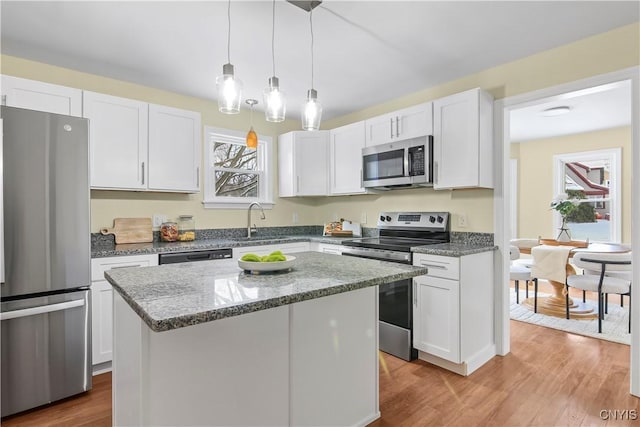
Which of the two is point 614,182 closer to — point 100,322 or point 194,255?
point 194,255

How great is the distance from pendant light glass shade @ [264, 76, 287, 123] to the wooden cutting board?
6.68 feet

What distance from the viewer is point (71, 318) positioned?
7.37ft

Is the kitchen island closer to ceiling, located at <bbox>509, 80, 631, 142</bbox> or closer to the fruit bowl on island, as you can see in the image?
the fruit bowl on island

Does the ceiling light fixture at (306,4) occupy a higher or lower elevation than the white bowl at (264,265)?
higher

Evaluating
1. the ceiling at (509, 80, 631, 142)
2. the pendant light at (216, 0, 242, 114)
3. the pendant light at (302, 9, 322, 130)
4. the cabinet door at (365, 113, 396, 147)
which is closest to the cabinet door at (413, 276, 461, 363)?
the cabinet door at (365, 113, 396, 147)

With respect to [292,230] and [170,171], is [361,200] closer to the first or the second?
[292,230]

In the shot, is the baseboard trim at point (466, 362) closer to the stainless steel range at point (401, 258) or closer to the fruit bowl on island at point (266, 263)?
the stainless steel range at point (401, 258)

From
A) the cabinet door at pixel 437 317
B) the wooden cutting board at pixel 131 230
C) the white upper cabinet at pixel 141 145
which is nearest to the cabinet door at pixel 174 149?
the white upper cabinet at pixel 141 145

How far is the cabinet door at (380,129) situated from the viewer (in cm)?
331

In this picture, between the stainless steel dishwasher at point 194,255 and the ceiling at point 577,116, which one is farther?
the ceiling at point 577,116

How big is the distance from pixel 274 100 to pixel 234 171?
2.26 meters

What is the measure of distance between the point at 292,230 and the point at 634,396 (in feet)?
11.2

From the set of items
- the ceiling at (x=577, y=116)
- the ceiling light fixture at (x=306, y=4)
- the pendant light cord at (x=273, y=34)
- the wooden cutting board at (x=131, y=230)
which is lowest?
the wooden cutting board at (x=131, y=230)

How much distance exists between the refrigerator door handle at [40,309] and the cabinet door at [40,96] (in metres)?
1.44
